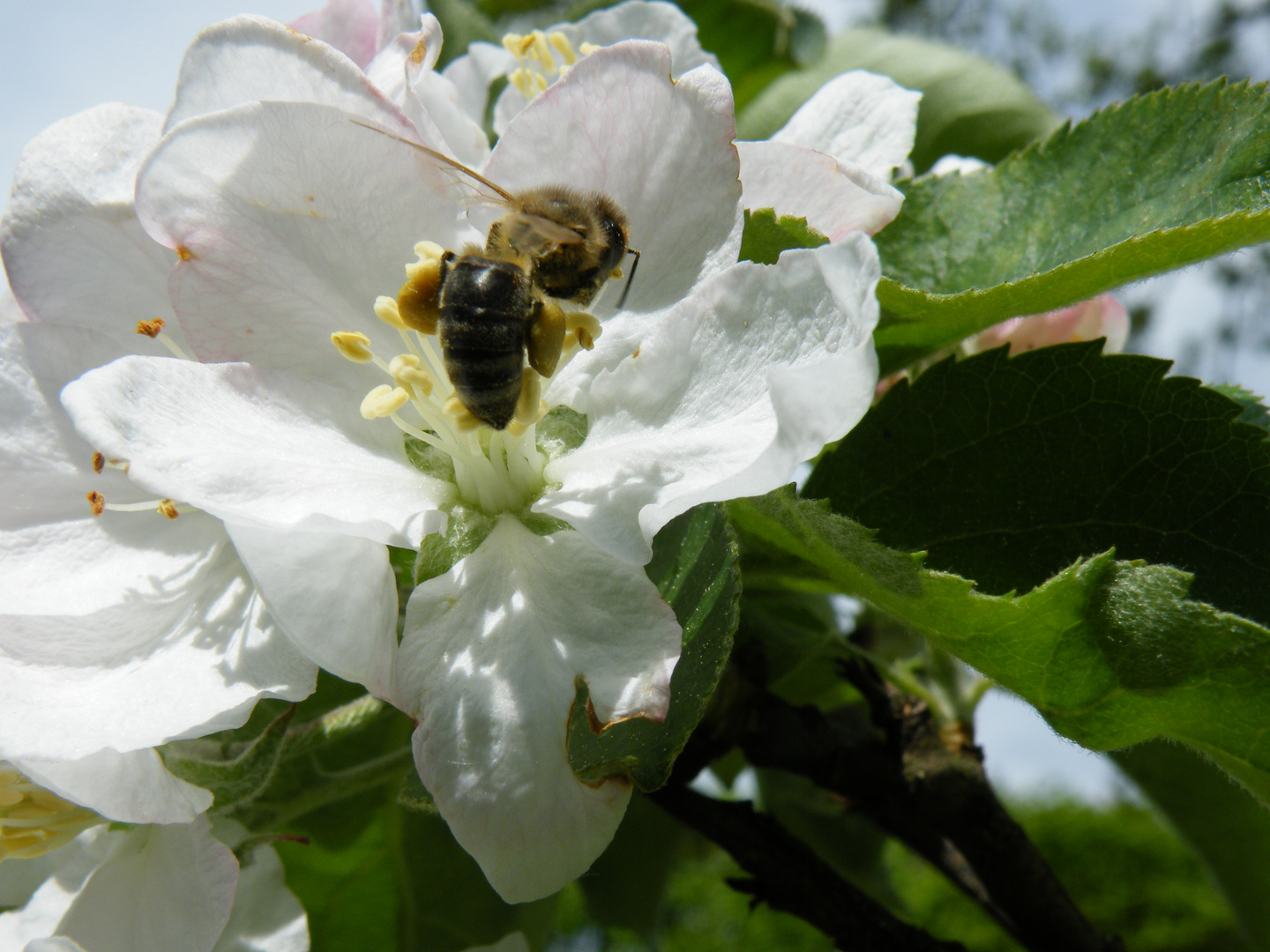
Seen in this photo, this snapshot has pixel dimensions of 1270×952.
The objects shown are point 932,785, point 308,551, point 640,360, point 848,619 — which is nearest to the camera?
→ point 308,551

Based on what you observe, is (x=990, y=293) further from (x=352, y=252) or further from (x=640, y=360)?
(x=352, y=252)

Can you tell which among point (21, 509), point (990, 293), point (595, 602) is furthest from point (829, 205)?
point (21, 509)

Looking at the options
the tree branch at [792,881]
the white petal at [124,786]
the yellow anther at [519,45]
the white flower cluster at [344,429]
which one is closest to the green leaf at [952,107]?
the yellow anther at [519,45]

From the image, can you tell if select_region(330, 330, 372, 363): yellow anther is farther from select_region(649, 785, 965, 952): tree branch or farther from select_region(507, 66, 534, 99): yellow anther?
select_region(649, 785, 965, 952): tree branch

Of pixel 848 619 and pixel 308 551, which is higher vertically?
pixel 308 551

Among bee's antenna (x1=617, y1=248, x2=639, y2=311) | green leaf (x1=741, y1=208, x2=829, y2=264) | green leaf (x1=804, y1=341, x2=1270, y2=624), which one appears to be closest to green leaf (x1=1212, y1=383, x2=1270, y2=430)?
green leaf (x1=804, y1=341, x2=1270, y2=624)

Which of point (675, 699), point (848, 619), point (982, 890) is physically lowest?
point (982, 890)

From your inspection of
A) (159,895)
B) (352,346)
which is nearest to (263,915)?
(159,895)
